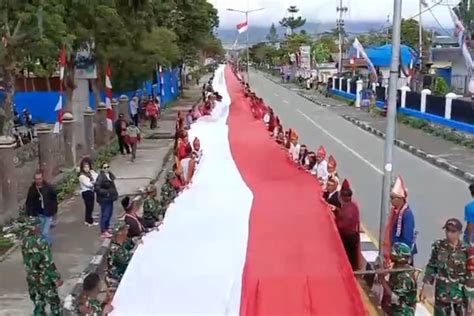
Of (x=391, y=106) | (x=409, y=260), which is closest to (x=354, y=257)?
(x=391, y=106)

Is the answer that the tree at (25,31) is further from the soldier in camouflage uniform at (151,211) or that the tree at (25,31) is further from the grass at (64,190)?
the soldier in camouflage uniform at (151,211)

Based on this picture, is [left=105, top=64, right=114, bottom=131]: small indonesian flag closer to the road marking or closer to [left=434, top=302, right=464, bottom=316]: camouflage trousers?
the road marking

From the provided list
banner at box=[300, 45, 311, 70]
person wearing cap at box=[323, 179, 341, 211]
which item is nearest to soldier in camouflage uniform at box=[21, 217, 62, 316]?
person wearing cap at box=[323, 179, 341, 211]

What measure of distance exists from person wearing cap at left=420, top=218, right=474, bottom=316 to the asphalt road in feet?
12.2

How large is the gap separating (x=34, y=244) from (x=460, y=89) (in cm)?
4547

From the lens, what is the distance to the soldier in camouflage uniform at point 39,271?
8242mm

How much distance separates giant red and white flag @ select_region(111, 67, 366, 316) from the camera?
21.2 ft

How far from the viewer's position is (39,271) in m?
8.39

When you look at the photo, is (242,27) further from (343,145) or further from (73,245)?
(73,245)

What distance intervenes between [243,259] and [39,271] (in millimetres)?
2572

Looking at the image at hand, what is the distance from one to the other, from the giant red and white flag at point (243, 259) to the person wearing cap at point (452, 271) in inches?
39.9

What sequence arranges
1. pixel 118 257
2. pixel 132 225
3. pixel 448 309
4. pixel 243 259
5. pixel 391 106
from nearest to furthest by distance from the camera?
1. pixel 243 259
2. pixel 448 309
3. pixel 118 257
4. pixel 132 225
5. pixel 391 106

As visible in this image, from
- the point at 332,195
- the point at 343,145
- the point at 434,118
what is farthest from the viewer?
the point at 434,118

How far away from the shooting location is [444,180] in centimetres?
1984
